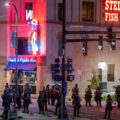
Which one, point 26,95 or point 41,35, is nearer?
point 26,95

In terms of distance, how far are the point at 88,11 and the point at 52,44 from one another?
5.82 meters

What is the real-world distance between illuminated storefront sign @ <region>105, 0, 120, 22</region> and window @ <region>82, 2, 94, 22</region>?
65.3 inches

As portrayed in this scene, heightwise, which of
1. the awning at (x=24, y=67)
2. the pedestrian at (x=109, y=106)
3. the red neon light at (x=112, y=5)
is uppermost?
the red neon light at (x=112, y=5)

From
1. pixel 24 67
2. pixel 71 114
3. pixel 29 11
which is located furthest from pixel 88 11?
pixel 71 114

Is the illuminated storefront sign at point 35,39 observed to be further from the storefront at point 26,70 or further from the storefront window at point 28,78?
the storefront window at point 28,78

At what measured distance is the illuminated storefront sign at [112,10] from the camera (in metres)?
37.1

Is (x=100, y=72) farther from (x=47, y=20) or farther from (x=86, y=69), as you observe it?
(x=47, y=20)

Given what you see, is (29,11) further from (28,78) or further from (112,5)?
(112,5)

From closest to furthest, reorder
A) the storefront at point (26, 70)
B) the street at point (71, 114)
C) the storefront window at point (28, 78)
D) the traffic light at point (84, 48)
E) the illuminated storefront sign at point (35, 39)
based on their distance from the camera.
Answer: the street at point (71, 114) < the illuminated storefront sign at point (35, 39) < the storefront at point (26, 70) < the storefront window at point (28, 78) < the traffic light at point (84, 48)

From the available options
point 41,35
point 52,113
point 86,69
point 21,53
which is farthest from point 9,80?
point 52,113

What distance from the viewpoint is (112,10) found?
3734 cm

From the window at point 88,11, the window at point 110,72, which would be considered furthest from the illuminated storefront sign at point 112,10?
the window at point 110,72

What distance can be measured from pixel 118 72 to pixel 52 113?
1521 centimetres

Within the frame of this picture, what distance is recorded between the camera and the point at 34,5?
35188mm
